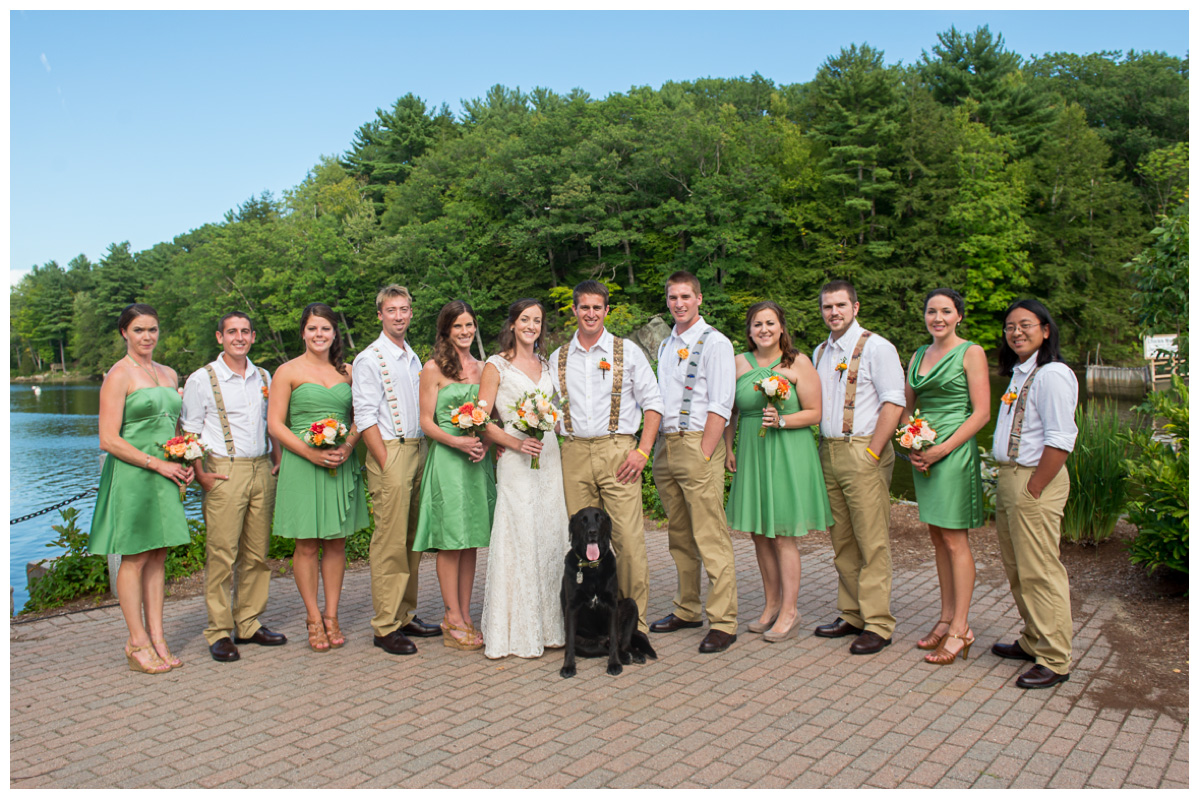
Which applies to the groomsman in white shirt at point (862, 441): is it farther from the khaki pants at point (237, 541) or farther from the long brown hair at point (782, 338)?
the khaki pants at point (237, 541)

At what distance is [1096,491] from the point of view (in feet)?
26.1

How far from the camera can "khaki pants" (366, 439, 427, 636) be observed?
5676mm

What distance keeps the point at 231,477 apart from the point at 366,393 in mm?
1033

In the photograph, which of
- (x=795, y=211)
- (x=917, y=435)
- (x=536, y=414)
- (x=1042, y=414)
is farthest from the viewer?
(x=795, y=211)

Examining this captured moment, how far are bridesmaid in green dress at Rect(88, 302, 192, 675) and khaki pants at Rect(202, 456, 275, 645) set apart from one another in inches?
9.5

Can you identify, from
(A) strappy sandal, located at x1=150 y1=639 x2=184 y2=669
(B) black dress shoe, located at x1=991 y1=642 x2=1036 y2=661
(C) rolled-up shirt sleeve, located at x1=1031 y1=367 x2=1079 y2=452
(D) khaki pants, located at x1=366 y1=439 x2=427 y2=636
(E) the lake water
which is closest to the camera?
(C) rolled-up shirt sleeve, located at x1=1031 y1=367 x2=1079 y2=452

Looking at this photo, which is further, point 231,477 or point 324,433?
point 231,477

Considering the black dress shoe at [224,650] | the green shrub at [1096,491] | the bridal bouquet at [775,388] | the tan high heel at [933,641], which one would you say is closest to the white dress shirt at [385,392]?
the black dress shoe at [224,650]

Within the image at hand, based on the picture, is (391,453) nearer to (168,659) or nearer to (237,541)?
(237,541)

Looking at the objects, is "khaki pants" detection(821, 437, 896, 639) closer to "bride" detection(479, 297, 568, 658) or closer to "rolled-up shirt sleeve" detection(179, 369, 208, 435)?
"bride" detection(479, 297, 568, 658)

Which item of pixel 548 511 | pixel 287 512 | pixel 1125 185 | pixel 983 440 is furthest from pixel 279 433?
pixel 1125 185

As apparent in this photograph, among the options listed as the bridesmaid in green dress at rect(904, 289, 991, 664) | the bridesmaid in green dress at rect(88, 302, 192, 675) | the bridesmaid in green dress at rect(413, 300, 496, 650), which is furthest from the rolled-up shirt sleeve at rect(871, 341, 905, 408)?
the bridesmaid in green dress at rect(88, 302, 192, 675)

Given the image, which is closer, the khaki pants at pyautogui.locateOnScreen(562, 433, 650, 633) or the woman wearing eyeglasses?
the woman wearing eyeglasses

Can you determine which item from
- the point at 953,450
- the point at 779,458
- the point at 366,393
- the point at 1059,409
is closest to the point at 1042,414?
the point at 1059,409
